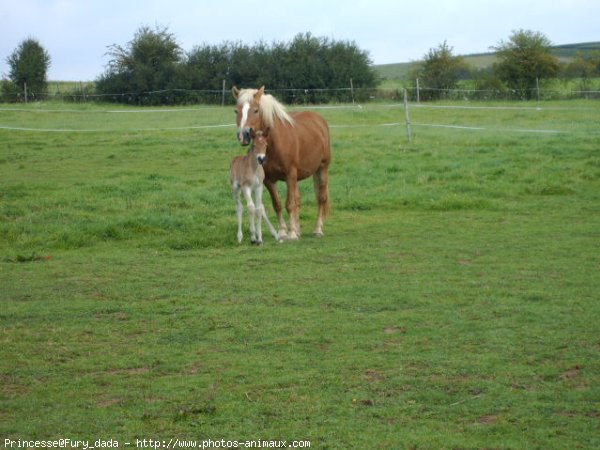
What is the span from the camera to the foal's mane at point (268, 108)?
10.6 meters

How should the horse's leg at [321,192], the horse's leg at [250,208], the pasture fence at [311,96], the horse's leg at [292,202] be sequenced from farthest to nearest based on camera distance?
the pasture fence at [311,96]
the horse's leg at [321,192]
the horse's leg at [292,202]
the horse's leg at [250,208]

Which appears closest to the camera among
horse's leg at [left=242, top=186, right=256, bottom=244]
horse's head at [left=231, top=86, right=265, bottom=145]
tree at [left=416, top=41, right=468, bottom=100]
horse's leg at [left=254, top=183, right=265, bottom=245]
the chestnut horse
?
horse's head at [left=231, top=86, right=265, bottom=145]

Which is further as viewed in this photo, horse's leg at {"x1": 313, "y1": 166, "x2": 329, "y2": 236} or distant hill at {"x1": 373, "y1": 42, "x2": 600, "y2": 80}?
distant hill at {"x1": 373, "y1": 42, "x2": 600, "y2": 80}

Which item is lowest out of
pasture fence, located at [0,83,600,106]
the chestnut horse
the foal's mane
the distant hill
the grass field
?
the grass field

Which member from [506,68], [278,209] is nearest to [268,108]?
[278,209]

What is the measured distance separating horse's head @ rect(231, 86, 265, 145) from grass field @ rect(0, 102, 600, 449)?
1.46 m

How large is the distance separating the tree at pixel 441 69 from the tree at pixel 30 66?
23.4 meters

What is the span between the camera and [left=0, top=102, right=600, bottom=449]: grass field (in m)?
4.85

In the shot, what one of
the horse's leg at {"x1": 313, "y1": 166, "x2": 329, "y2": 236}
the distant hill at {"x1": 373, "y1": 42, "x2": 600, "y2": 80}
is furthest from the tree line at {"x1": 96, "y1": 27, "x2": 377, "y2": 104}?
the horse's leg at {"x1": 313, "y1": 166, "x2": 329, "y2": 236}

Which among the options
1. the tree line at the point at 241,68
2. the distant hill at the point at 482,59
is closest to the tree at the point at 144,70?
the tree line at the point at 241,68

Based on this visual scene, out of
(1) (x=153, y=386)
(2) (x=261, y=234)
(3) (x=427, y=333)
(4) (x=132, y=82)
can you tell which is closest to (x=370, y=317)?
(3) (x=427, y=333)

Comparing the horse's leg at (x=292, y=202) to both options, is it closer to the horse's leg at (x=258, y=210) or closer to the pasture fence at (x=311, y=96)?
the horse's leg at (x=258, y=210)

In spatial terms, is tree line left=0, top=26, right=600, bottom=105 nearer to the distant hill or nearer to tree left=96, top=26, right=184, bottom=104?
tree left=96, top=26, right=184, bottom=104

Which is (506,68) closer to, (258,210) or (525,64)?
(525,64)
